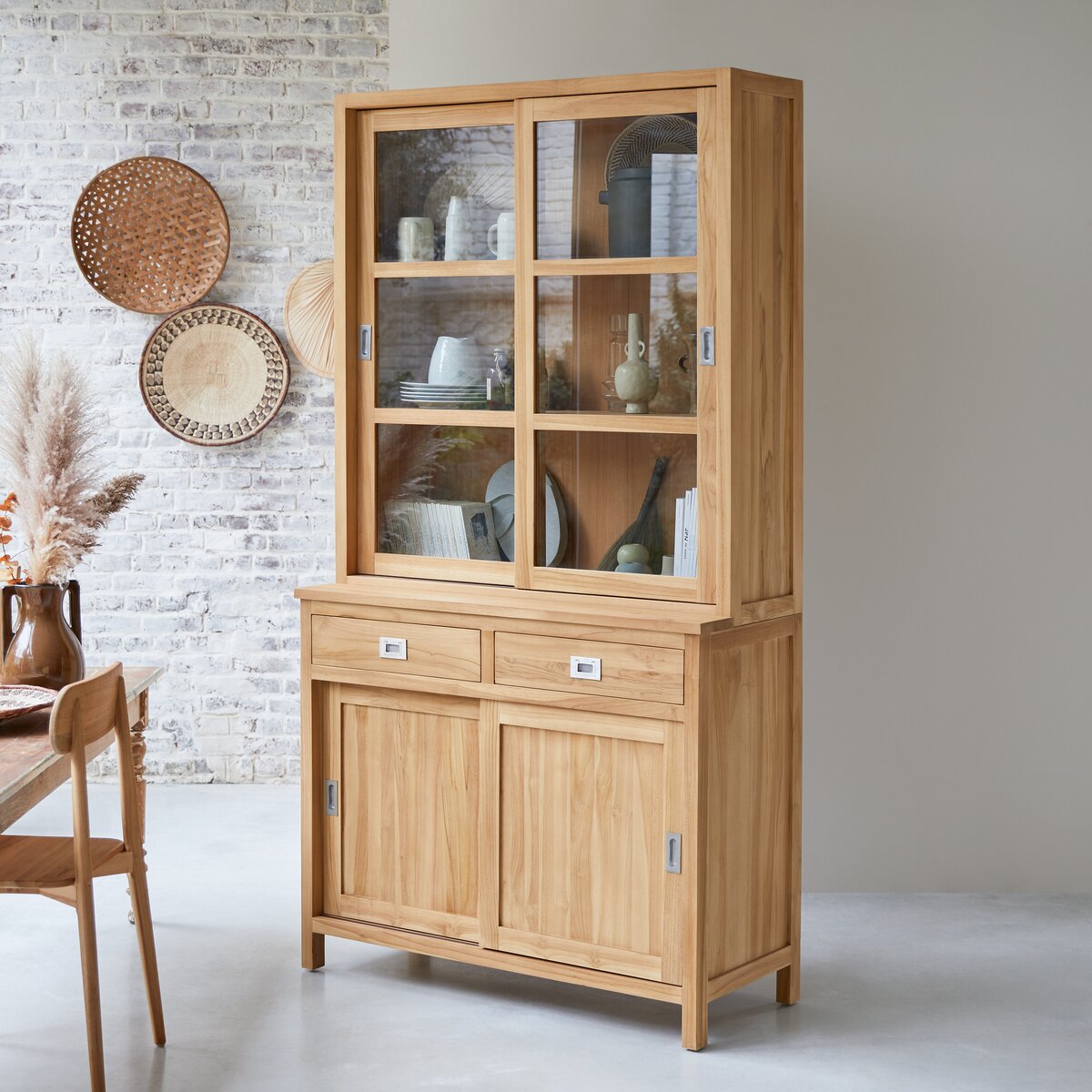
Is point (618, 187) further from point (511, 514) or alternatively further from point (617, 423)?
point (511, 514)

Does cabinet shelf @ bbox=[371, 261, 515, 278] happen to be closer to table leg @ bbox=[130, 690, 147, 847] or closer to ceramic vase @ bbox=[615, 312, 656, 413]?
ceramic vase @ bbox=[615, 312, 656, 413]

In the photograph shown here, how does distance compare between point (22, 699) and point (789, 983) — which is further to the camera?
point (789, 983)

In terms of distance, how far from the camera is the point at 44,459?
10.5 feet

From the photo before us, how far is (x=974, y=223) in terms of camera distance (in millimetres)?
Answer: 3865

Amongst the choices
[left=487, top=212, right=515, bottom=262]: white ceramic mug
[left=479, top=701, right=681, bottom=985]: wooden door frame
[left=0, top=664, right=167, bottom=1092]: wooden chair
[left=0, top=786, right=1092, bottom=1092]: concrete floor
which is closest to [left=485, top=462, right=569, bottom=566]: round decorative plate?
[left=479, top=701, right=681, bottom=985]: wooden door frame

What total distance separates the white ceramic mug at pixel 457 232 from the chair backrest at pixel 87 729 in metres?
1.29

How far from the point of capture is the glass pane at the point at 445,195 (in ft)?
10.8

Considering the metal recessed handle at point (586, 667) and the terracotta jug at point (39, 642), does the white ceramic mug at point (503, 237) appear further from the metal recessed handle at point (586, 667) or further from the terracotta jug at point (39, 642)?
the terracotta jug at point (39, 642)

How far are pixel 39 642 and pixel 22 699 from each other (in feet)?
0.66

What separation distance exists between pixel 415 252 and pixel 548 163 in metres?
0.42

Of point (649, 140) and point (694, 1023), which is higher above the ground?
point (649, 140)

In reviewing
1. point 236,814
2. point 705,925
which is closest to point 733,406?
point 705,925

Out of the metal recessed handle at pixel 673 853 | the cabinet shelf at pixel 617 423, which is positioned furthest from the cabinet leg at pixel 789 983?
the cabinet shelf at pixel 617 423

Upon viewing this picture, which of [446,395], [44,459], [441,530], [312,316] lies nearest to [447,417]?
[446,395]
